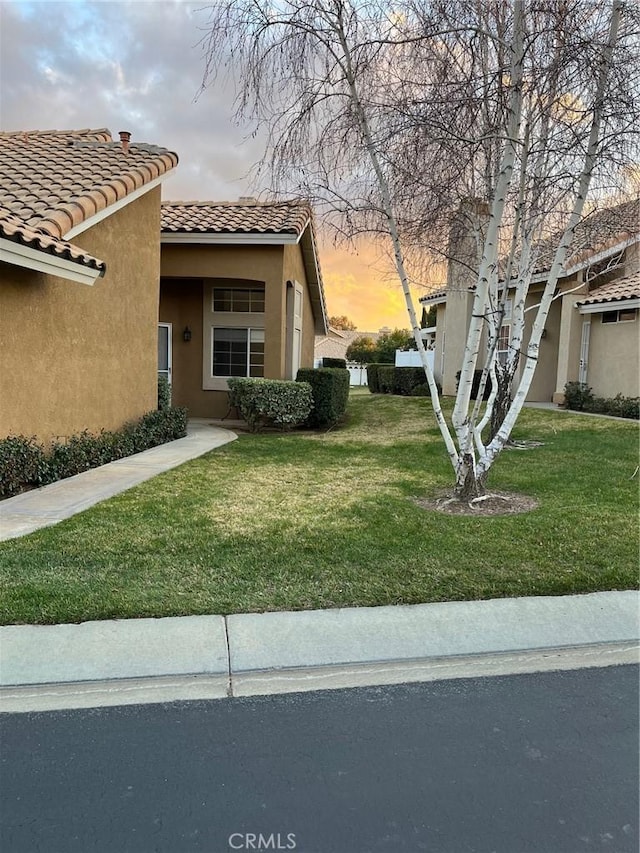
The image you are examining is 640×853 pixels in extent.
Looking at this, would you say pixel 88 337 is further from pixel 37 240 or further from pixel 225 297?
pixel 225 297

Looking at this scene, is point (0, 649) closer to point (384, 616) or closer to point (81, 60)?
point (384, 616)

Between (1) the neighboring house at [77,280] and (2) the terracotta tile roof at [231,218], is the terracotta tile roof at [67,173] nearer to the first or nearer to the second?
(1) the neighboring house at [77,280]

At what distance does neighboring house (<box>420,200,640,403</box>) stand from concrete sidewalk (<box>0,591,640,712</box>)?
30.3 ft

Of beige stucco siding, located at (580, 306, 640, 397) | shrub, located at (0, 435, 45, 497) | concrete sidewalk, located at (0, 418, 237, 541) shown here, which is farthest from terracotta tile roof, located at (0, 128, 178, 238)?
beige stucco siding, located at (580, 306, 640, 397)

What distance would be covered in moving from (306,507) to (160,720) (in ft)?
13.0

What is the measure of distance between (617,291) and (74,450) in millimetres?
14510

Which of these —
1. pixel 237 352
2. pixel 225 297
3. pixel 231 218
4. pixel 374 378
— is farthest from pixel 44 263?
pixel 374 378

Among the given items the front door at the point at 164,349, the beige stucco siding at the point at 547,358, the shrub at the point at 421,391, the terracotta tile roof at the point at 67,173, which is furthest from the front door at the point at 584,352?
the terracotta tile roof at the point at 67,173

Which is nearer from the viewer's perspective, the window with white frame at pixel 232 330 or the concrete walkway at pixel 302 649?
the concrete walkway at pixel 302 649

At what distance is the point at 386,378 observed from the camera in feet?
78.9

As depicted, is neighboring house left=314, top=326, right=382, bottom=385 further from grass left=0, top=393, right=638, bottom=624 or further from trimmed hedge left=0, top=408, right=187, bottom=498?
grass left=0, top=393, right=638, bottom=624

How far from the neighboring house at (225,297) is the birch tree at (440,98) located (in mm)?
6871

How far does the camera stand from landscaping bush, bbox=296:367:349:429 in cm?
1427

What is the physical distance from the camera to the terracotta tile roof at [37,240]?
6668 mm
